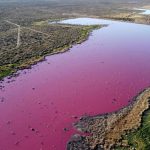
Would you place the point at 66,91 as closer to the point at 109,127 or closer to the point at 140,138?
the point at 109,127

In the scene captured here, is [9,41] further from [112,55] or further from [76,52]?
[112,55]

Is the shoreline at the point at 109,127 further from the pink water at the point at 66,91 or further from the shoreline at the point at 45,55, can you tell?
the shoreline at the point at 45,55

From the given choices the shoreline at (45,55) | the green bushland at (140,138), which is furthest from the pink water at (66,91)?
the green bushland at (140,138)

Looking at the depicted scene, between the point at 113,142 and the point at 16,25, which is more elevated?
the point at 16,25

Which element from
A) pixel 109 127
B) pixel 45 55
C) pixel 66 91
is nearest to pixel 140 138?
pixel 109 127

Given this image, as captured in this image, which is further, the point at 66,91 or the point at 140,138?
the point at 66,91

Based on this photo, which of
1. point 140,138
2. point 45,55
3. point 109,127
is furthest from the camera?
point 45,55

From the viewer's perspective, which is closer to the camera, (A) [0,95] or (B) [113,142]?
(B) [113,142]

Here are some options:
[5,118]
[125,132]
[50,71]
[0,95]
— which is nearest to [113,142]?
[125,132]
